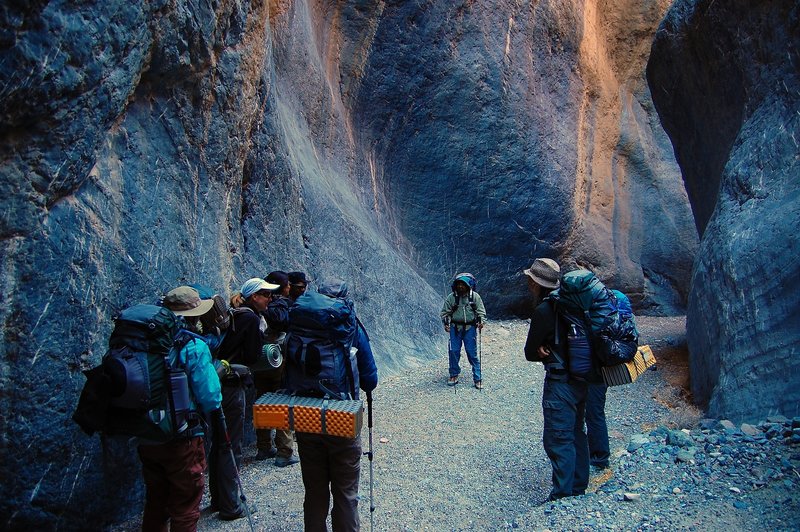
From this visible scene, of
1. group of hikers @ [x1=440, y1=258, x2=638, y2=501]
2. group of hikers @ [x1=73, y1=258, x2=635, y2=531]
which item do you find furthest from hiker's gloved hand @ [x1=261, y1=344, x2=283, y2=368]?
group of hikers @ [x1=440, y1=258, x2=638, y2=501]

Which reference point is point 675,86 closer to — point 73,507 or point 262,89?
point 262,89

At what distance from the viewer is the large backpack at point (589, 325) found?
4.88 m

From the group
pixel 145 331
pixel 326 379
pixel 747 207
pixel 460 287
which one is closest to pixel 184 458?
pixel 145 331

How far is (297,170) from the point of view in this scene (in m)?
10.2

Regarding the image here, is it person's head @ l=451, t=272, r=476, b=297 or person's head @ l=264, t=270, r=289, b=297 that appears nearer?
person's head @ l=264, t=270, r=289, b=297

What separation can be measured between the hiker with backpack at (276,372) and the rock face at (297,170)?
854 millimetres

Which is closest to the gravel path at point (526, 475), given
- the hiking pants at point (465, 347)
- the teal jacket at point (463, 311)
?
the hiking pants at point (465, 347)

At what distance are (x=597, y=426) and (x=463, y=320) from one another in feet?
11.8

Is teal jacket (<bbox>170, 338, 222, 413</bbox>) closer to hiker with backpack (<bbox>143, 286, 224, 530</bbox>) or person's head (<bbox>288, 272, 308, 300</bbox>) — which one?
hiker with backpack (<bbox>143, 286, 224, 530</bbox>)

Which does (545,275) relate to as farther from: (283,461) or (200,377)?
(283,461)

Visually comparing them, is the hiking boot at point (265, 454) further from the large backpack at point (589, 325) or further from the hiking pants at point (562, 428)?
the large backpack at point (589, 325)

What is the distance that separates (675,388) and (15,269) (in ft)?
27.0

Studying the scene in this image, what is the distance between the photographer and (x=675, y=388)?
9.41 meters

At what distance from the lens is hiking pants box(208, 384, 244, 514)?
5.08 metres
